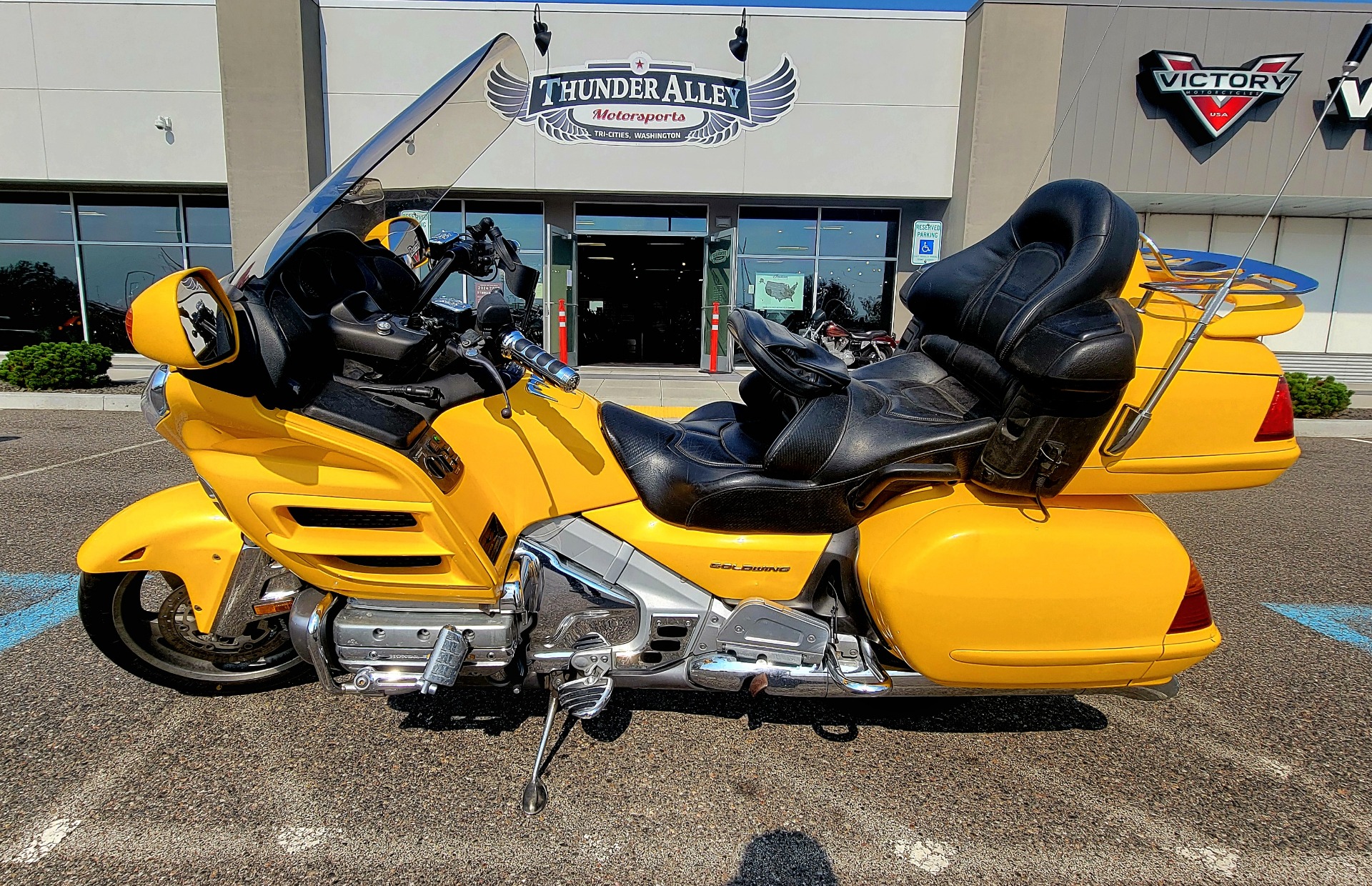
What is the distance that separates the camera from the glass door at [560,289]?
12472mm

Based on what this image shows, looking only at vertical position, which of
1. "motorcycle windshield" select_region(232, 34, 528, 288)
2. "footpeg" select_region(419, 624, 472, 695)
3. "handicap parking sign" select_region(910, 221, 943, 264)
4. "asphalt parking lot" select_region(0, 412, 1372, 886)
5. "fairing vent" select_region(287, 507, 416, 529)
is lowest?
"asphalt parking lot" select_region(0, 412, 1372, 886)

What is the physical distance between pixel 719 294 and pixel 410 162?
1110 cm

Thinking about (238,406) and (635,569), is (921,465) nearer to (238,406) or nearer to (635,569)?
(635,569)

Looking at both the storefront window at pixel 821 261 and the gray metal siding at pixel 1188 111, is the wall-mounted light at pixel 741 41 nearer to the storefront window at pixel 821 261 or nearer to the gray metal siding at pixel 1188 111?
the storefront window at pixel 821 261

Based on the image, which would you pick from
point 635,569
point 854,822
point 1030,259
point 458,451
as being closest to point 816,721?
point 854,822

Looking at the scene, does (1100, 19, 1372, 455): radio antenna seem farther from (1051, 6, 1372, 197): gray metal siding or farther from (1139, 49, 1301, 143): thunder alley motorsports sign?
(1139, 49, 1301, 143): thunder alley motorsports sign

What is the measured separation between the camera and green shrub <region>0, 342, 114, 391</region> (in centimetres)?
867

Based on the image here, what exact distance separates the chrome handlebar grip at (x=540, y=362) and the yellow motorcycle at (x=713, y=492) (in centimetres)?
2

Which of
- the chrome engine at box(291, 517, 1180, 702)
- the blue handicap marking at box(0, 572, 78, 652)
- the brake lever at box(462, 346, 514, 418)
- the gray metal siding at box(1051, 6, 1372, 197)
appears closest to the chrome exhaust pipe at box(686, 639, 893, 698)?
the chrome engine at box(291, 517, 1180, 702)

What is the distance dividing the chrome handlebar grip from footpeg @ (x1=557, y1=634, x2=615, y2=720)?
0.81m

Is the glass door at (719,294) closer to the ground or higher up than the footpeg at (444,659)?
higher up

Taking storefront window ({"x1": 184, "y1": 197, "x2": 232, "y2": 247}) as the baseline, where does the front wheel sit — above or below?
below

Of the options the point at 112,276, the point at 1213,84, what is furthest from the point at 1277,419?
the point at 112,276

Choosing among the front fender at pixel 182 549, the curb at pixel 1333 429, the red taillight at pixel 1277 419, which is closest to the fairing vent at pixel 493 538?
the front fender at pixel 182 549
